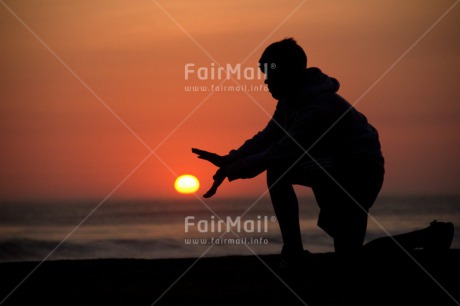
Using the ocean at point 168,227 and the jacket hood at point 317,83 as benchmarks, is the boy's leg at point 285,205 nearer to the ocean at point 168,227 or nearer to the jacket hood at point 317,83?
the jacket hood at point 317,83

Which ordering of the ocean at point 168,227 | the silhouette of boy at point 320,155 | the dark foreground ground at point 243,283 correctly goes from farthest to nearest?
the ocean at point 168,227 < the silhouette of boy at point 320,155 < the dark foreground ground at point 243,283

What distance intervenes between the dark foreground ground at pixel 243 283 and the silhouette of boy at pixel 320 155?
0.28m

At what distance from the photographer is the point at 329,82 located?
510 cm

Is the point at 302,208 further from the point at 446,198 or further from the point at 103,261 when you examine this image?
the point at 103,261

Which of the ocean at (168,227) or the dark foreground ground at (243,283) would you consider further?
the ocean at (168,227)

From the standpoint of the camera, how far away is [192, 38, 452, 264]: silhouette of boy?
4.98 m

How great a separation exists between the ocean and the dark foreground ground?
4.59 meters

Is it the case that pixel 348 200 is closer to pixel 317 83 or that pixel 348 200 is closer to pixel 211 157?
pixel 317 83

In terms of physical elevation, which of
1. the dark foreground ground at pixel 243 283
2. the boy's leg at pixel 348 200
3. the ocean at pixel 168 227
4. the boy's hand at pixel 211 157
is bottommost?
the dark foreground ground at pixel 243 283

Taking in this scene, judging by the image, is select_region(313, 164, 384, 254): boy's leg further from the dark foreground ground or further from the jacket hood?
the jacket hood

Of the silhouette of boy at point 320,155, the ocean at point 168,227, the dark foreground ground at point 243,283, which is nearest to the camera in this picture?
the dark foreground ground at point 243,283

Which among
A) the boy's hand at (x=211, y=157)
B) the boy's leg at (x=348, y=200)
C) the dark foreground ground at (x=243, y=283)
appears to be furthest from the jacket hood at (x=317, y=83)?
the dark foreground ground at (x=243, y=283)

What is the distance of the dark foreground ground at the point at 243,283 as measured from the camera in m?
4.32

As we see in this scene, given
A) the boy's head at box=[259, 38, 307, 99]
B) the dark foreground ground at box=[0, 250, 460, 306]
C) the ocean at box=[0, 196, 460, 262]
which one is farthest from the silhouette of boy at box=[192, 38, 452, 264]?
the ocean at box=[0, 196, 460, 262]
